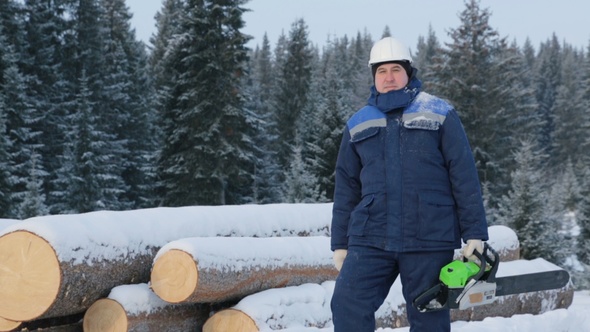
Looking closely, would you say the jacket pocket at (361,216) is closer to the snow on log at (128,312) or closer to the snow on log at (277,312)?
the snow on log at (277,312)

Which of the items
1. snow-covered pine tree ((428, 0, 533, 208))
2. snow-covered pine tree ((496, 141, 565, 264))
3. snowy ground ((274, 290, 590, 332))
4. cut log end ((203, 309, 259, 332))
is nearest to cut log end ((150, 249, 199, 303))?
cut log end ((203, 309, 259, 332))

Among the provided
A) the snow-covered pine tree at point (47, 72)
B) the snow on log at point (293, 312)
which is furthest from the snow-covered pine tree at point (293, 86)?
the snow on log at point (293, 312)

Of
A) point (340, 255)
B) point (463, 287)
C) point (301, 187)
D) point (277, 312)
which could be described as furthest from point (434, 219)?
point (301, 187)

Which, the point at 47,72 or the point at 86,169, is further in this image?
the point at 47,72

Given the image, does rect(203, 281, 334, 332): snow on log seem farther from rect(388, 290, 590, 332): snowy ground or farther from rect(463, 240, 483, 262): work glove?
rect(463, 240, 483, 262): work glove

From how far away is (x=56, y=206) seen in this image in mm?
28172

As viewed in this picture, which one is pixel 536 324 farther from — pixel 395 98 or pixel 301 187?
pixel 301 187

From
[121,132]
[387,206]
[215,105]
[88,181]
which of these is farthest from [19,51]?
[387,206]

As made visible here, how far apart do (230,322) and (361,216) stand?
2.28 m

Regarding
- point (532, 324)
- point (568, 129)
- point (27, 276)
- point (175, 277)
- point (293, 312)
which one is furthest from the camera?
point (568, 129)

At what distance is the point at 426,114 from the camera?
3.66 metres

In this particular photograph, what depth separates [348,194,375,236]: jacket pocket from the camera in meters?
3.65

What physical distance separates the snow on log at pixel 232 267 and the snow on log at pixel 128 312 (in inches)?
5.4

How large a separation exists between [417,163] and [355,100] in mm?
59034
